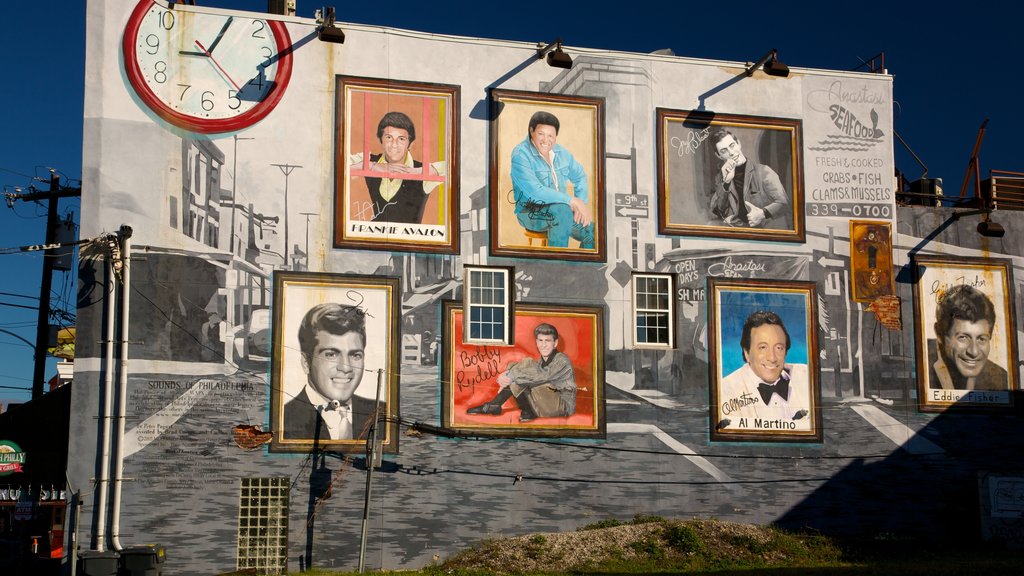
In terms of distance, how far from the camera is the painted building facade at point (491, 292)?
24.2 m

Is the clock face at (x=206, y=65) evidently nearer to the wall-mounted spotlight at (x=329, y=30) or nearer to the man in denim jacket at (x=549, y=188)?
the wall-mounted spotlight at (x=329, y=30)

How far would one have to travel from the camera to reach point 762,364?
27.3m

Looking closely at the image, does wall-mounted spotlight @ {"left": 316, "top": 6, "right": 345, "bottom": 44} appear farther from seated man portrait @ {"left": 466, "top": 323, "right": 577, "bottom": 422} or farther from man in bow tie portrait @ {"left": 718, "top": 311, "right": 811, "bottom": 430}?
man in bow tie portrait @ {"left": 718, "top": 311, "right": 811, "bottom": 430}

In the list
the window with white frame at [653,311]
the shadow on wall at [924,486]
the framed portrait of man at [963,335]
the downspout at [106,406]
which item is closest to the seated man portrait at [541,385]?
the window with white frame at [653,311]

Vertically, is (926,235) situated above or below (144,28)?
below

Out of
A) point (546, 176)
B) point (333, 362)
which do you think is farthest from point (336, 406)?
Result: point (546, 176)

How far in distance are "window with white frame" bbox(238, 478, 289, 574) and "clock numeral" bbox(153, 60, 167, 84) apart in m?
9.70

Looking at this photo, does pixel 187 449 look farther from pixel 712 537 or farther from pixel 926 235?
pixel 926 235

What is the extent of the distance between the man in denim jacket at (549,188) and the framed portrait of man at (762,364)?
13.2 ft

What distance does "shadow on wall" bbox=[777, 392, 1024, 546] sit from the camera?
2708cm

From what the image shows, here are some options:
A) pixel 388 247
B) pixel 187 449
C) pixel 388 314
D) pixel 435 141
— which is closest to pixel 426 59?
pixel 435 141

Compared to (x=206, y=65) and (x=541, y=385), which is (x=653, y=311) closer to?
(x=541, y=385)

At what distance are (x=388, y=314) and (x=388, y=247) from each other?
1638 millimetres

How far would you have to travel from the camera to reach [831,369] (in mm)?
27656
